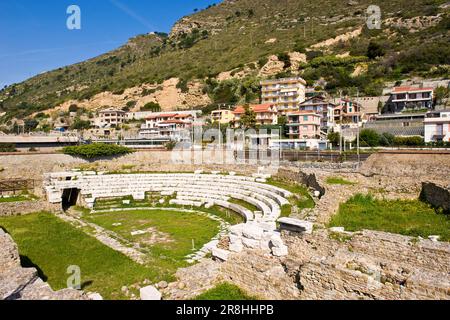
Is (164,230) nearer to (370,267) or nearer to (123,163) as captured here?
(370,267)

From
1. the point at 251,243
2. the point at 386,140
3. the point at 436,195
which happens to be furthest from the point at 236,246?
the point at 386,140

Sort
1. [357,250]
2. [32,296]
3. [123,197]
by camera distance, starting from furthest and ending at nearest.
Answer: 1. [123,197]
2. [357,250]
3. [32,296]

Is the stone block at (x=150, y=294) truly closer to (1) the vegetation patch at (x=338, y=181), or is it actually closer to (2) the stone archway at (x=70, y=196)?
(1) the vegetation patch at (x=338, y=181)

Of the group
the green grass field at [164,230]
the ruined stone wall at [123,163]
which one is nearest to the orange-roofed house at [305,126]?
the ruined stone wall at [123,163]

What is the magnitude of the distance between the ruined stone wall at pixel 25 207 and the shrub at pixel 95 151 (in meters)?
14.9

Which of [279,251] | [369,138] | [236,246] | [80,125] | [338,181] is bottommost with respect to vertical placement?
[236,246]

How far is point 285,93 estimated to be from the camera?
71188 millimetres

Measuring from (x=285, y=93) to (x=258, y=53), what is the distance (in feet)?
113

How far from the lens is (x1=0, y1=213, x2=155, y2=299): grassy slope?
11.6 meters

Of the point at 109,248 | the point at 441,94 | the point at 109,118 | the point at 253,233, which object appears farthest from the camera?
the point at 109,118

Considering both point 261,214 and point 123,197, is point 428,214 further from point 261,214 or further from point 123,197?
point 123,197
